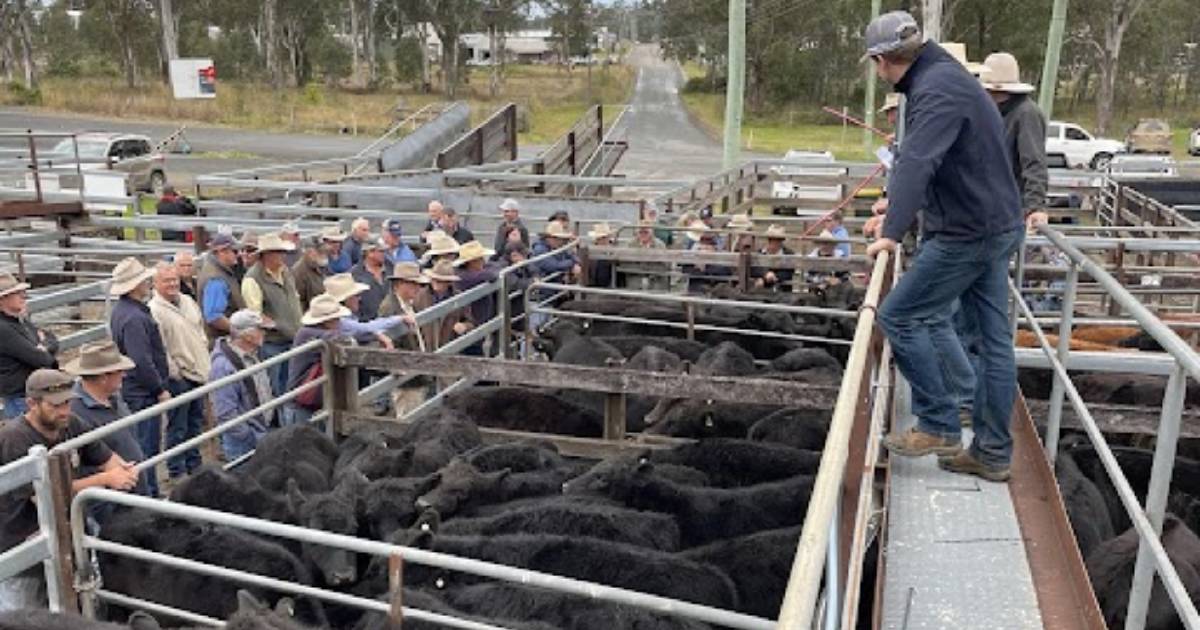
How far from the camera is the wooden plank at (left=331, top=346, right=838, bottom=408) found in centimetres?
577

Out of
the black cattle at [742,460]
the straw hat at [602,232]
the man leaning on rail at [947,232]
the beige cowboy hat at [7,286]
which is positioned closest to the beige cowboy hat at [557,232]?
the straw hat at [602,232]

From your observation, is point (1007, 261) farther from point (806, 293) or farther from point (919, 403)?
point (806, 293)

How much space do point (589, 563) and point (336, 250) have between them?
6.89 m

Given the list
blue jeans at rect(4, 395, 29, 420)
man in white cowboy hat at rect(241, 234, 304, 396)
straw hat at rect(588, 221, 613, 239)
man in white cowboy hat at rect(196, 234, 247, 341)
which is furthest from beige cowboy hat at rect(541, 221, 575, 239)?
blue jeans at rect(4, 395, 29, 420)

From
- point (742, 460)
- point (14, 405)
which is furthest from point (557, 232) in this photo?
point (14, 405)

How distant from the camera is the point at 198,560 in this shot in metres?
5.36

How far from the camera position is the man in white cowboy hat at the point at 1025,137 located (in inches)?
214

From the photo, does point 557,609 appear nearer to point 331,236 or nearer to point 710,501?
point 710,501

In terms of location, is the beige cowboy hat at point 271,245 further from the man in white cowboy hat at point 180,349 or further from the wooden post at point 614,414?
the wooden post at point 614,414

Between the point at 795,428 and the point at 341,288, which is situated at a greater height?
the point at 341,288

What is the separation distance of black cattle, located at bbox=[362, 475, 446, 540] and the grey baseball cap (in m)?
3.39

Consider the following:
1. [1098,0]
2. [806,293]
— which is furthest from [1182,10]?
[806,293]

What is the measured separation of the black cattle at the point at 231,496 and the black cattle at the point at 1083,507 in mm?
4250

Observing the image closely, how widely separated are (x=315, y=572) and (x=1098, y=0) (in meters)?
56.2
